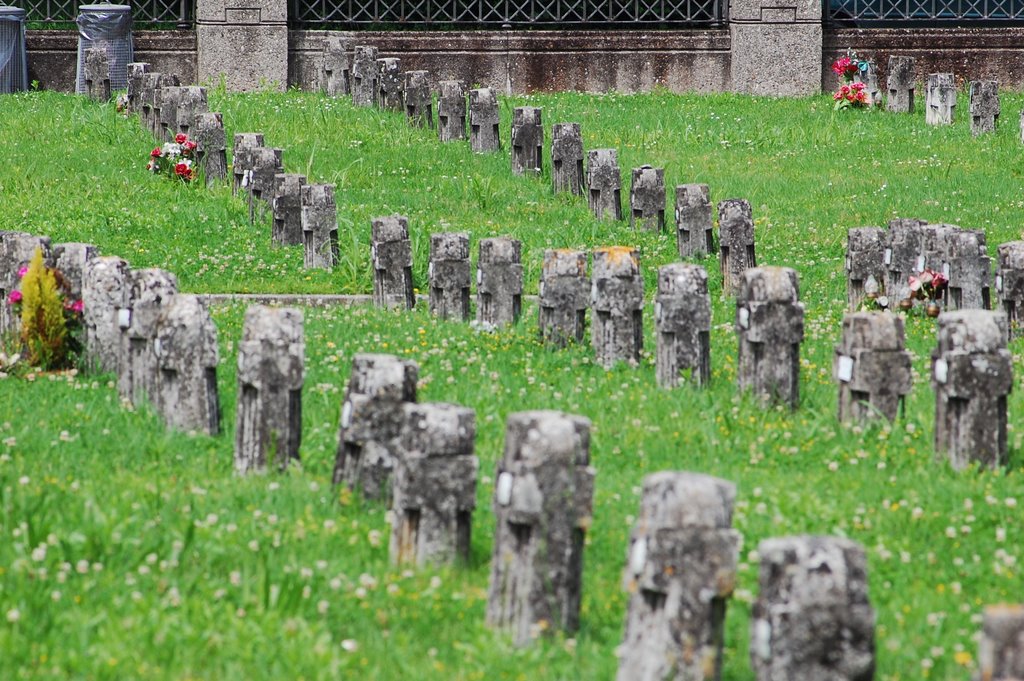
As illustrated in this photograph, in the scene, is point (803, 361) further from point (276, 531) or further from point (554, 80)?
point (554, 80)

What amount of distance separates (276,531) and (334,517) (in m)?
0.32

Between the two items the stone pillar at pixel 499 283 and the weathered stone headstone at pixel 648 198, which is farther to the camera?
the weathered stone headstone at pixel 648 198

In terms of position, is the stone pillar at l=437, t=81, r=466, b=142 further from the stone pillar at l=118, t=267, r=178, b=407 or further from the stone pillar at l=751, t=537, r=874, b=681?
the stone pillar at l=751, t=537, r=874, b=681

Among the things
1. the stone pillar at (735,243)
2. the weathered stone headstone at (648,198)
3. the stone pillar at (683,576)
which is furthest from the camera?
Result: the weathered stone headstone at (648,198)

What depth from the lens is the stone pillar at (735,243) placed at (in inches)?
517

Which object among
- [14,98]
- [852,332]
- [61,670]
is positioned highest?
[14,98]

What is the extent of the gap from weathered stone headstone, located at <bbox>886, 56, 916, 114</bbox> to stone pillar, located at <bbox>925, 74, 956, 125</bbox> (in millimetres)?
813

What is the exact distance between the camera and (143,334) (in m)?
8.66

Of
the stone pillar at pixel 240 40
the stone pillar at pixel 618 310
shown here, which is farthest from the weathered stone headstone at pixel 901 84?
the stone pillar at pixel 618 310

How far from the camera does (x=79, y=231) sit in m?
14.4

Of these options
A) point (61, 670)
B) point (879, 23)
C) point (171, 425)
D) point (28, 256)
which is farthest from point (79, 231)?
point (879, 23)

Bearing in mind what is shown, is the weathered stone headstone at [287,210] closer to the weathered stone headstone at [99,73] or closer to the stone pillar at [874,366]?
the stone pillar at [874,366]

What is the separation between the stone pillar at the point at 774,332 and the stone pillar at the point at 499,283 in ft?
7.95

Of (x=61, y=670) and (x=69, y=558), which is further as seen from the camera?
(x=69, y=558)
